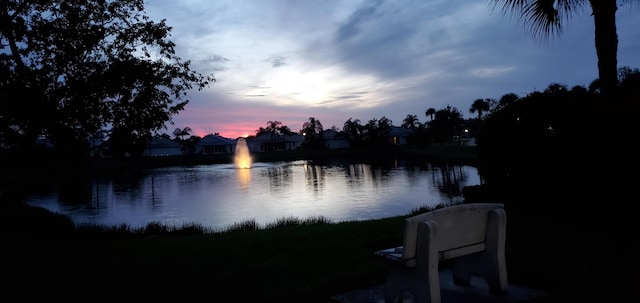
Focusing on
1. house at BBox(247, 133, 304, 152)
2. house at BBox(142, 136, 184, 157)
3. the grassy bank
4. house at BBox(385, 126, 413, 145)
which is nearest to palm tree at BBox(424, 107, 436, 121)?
house at BBox(385, 126, 413, 145)

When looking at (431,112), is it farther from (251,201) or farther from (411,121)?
(251,201)

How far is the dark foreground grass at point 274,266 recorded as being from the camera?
5.15 metres

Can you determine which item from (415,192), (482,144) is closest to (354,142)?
(415,192)

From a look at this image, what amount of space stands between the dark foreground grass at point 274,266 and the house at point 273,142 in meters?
120

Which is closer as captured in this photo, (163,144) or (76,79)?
(76,79)

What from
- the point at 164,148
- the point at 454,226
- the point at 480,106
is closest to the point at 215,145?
the point at 164,148

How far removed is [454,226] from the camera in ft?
14.0

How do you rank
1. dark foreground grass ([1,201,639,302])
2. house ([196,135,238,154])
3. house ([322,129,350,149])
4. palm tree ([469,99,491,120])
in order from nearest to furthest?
1. dark foreground grass ([1,201,639,302])
2. palm tree ([469,99,491,120])
3. house ([196,135,238,154])
4. house ([322,129,350,149])

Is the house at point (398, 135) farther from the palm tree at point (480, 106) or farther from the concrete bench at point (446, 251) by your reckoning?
the concrete bench at point (446, 251)

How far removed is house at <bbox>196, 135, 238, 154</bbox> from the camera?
12619 cm

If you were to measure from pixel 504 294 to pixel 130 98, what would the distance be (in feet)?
22.1

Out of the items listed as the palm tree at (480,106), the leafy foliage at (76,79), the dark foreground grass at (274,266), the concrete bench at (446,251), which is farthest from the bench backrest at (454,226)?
the palm tree at (480,106)

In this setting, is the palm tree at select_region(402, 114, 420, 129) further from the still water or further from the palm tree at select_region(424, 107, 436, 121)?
the still water

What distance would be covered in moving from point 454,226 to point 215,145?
126701 millimetres
